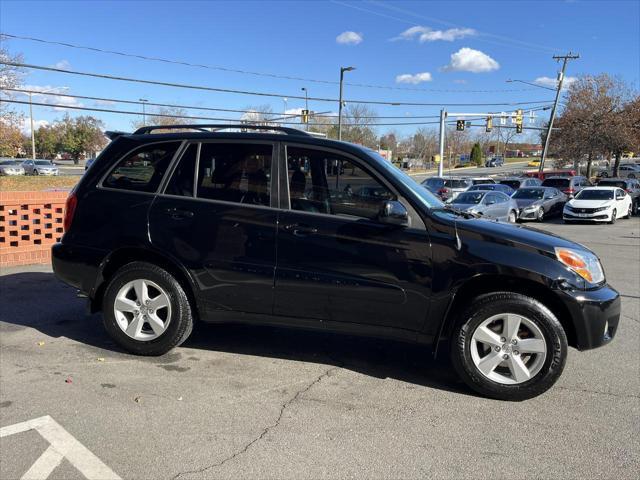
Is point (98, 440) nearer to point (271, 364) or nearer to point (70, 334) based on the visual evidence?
point (271, 364)

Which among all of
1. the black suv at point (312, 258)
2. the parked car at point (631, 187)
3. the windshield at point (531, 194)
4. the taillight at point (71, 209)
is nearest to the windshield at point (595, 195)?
the windshield at point (531, 194)

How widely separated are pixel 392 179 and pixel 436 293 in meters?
0.93

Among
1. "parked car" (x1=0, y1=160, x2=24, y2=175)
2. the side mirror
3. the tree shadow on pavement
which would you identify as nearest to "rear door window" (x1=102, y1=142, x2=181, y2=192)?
the tree shadow on pavement

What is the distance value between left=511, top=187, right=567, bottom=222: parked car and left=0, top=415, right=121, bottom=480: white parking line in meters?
20.1

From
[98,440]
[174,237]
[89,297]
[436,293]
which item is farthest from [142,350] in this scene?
[436,293]

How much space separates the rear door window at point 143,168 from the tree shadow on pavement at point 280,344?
149 centimetres

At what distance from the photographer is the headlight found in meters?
3.68

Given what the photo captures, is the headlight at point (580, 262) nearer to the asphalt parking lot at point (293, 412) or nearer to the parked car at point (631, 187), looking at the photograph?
the asphalt parking lot at point (293, 412)

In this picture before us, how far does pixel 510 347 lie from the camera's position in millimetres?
3729

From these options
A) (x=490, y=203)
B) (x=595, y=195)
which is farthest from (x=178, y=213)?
(x=595, y=195)

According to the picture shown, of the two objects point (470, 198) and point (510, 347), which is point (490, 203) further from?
point (510, 347)

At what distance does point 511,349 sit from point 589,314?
586 millimetres

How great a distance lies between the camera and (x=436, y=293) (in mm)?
3766

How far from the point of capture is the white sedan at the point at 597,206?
795 inches
